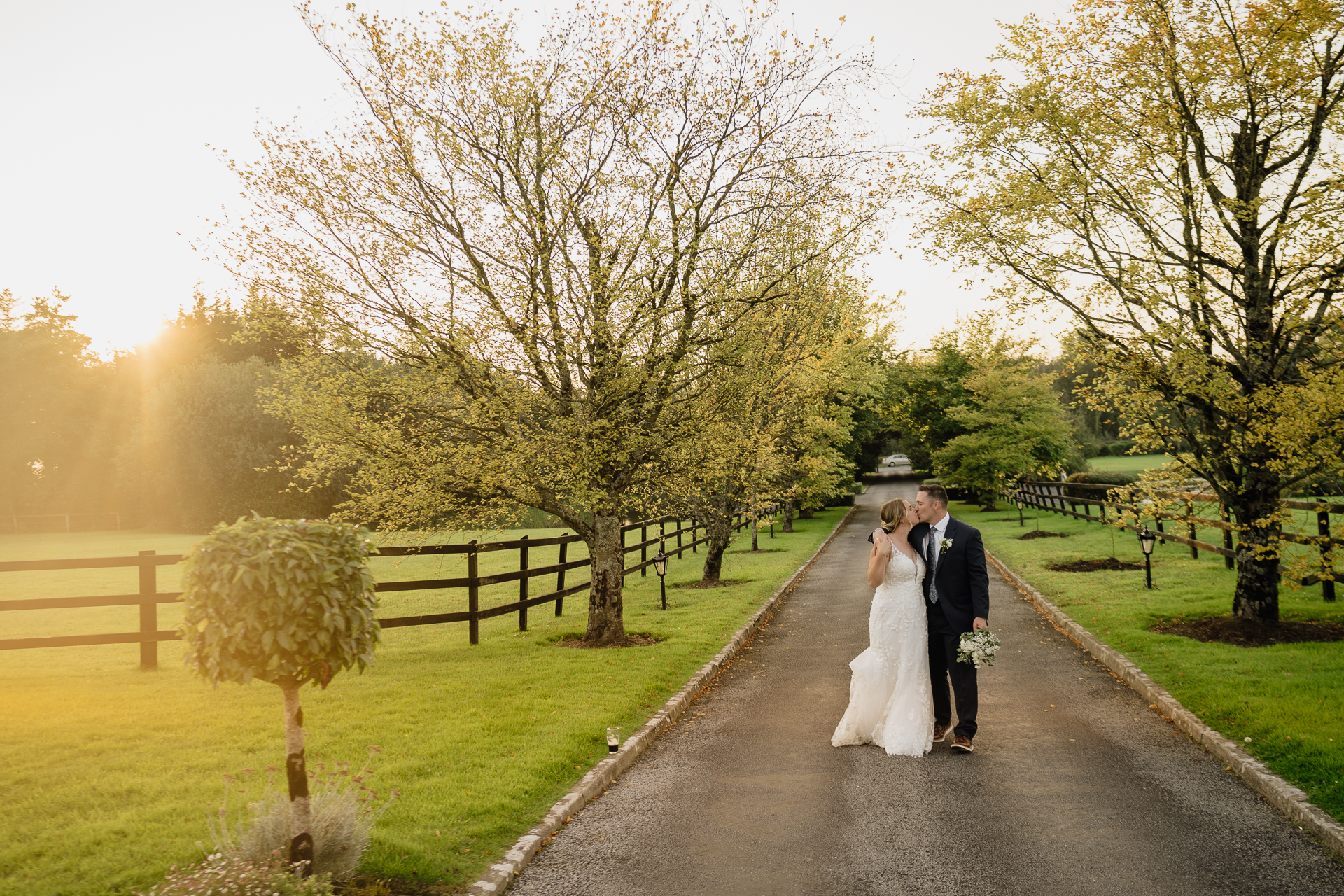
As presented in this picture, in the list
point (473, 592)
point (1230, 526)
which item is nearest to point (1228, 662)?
point (1230, 526)

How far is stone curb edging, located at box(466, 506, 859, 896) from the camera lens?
4719mm

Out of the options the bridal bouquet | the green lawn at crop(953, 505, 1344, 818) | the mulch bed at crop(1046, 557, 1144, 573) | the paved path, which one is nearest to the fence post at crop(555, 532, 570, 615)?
the paved path

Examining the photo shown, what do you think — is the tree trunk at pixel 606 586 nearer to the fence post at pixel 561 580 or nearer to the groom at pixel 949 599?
the fence post at pixel 561 580

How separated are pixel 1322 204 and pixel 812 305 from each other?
930cm

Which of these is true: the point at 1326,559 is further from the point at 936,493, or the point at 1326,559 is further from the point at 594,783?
the point at 594,783

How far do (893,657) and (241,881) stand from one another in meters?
5.21

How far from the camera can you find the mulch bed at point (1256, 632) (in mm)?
9828

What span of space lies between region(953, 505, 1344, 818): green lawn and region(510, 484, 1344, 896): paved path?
0.45 meters

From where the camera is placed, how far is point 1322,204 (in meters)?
9.20

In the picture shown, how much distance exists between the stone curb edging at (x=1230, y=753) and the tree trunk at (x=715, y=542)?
9.13m

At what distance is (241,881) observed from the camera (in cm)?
404

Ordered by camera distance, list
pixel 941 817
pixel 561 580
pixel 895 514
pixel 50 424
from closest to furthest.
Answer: pixel 941 817 < pixel 895 514 < pixel 561 580 < pixel 50 424

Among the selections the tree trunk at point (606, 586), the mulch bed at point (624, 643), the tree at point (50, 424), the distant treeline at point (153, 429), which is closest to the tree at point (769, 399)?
the tree trunk at point (606, 586)

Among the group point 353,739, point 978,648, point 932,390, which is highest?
point 932,390
